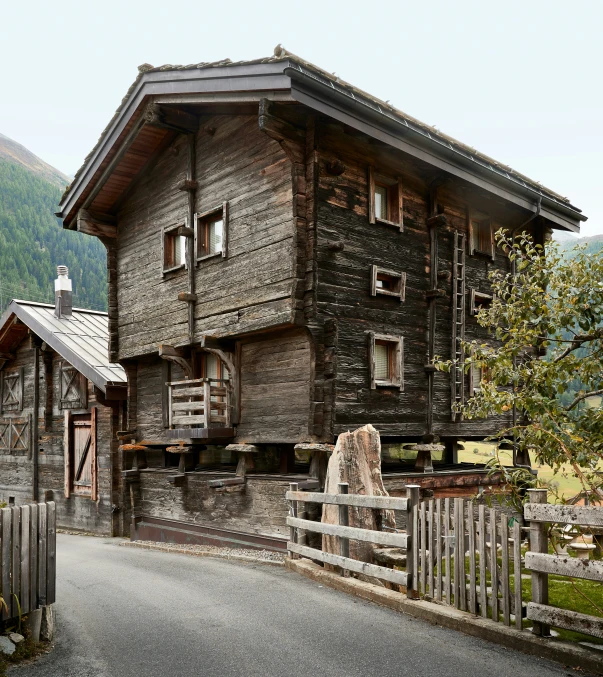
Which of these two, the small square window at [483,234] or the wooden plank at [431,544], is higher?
the small square window at [483,234]

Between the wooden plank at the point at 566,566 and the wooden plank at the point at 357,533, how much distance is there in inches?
76.3

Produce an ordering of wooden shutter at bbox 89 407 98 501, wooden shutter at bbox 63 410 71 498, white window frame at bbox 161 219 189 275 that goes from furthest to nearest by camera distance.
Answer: wooden shutter at bbox 63 410 71 498 < wooden shutter at bbox 89 407 98 501 < white window frame at bbox 161 219 189 275

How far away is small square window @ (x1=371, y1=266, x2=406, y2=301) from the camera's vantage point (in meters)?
14.3

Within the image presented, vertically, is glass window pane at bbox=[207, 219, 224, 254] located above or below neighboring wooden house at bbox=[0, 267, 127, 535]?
above

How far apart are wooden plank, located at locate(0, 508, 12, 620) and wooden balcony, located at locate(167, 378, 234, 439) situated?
295 inches

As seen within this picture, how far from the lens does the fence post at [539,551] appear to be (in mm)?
6398

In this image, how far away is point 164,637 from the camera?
723 cm

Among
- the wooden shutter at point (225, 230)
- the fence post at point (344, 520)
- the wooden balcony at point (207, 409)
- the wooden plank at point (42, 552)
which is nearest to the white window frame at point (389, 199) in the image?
the wooden shutter at point (225, 230)

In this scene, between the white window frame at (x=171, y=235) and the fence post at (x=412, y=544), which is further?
the white window frame at (x=171, y=235)

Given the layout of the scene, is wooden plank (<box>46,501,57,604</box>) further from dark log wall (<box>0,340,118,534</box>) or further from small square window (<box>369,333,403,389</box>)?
dark log wall (<box>0,340,118,534</box>)

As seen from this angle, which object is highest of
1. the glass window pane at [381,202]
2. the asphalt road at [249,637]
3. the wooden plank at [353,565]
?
the glass window pane at [381,202]

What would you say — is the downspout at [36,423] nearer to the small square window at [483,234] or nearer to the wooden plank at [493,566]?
the small square window at [483,234]

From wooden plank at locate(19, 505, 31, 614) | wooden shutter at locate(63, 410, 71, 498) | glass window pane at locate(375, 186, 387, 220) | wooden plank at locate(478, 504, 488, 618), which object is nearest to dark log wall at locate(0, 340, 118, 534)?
wooden shutter at locate(63, 410, 71, 498)

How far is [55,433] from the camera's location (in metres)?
23.1
